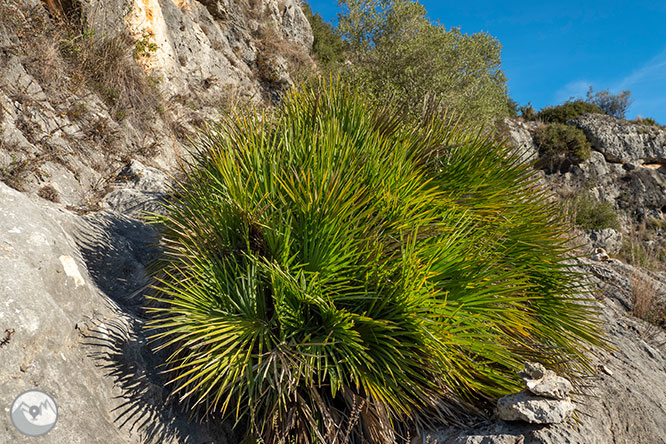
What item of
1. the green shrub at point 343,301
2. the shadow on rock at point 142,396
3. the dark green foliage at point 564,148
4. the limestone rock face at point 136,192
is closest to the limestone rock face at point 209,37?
the limestone rock face at point 136,192

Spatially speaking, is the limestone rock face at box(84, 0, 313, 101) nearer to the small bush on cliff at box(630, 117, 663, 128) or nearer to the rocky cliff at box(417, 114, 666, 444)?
the rocky cliff at box(417, 114, 666, 444)

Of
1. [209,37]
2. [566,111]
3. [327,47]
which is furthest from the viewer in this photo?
[566,111]

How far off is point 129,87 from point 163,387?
16.6ft

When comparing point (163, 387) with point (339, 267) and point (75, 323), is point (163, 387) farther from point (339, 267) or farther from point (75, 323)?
point (339, 267)

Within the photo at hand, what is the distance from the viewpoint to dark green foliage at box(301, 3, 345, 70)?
48.1 feet

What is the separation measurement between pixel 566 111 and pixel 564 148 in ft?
13.7

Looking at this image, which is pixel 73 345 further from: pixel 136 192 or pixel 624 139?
pixel 624 139

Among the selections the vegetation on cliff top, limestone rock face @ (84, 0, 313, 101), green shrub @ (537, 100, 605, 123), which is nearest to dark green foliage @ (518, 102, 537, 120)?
green shrub @ (537, 100, 605, 123)

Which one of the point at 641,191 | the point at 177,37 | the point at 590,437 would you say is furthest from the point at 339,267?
the point at 641,191

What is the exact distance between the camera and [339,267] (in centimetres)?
218

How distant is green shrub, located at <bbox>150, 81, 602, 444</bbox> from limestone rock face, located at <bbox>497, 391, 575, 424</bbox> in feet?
0.72

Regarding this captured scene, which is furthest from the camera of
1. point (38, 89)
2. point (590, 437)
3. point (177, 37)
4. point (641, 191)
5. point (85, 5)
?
point (641, 191)

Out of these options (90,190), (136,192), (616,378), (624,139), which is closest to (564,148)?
(624,139)

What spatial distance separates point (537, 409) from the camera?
186cm
